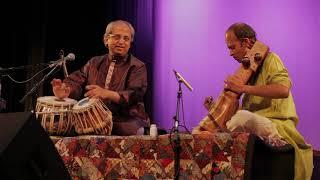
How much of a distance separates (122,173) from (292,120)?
126cm

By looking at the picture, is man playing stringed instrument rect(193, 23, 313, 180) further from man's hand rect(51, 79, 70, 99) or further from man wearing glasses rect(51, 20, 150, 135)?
man's hand rect(51, 79, 70, 99)

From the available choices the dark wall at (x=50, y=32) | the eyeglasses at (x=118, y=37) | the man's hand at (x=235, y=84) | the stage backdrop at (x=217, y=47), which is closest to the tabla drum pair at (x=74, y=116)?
the eyeglasses at (x=118, y=37)

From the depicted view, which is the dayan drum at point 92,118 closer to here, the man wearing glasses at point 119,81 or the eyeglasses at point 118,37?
the man wearing glasses at point 119,81

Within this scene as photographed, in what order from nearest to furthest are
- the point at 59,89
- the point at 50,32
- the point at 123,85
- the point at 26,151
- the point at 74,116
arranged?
the point at 26,151 → the point at 74,116 → the point at 59,89 → the point at 123,85 → the point at 50,32

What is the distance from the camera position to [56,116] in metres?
3.68

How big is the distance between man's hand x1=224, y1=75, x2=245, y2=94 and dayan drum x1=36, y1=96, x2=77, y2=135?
47.1 inches

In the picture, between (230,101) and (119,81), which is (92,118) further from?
(230,101)

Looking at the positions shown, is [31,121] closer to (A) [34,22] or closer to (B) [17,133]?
(B) [17,133]

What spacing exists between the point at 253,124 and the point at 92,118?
116cm

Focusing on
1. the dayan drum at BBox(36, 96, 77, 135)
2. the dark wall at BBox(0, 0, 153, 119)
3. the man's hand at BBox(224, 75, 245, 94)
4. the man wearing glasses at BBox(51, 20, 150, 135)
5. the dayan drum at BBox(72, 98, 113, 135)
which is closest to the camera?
the man's hand at BBox(224, 75, 245, 94)

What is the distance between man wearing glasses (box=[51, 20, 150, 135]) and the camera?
375 cm

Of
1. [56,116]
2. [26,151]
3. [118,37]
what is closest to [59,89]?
[56,116]

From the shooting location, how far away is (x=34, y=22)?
19.7 feet

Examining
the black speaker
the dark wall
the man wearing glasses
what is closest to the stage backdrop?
the dark wall
